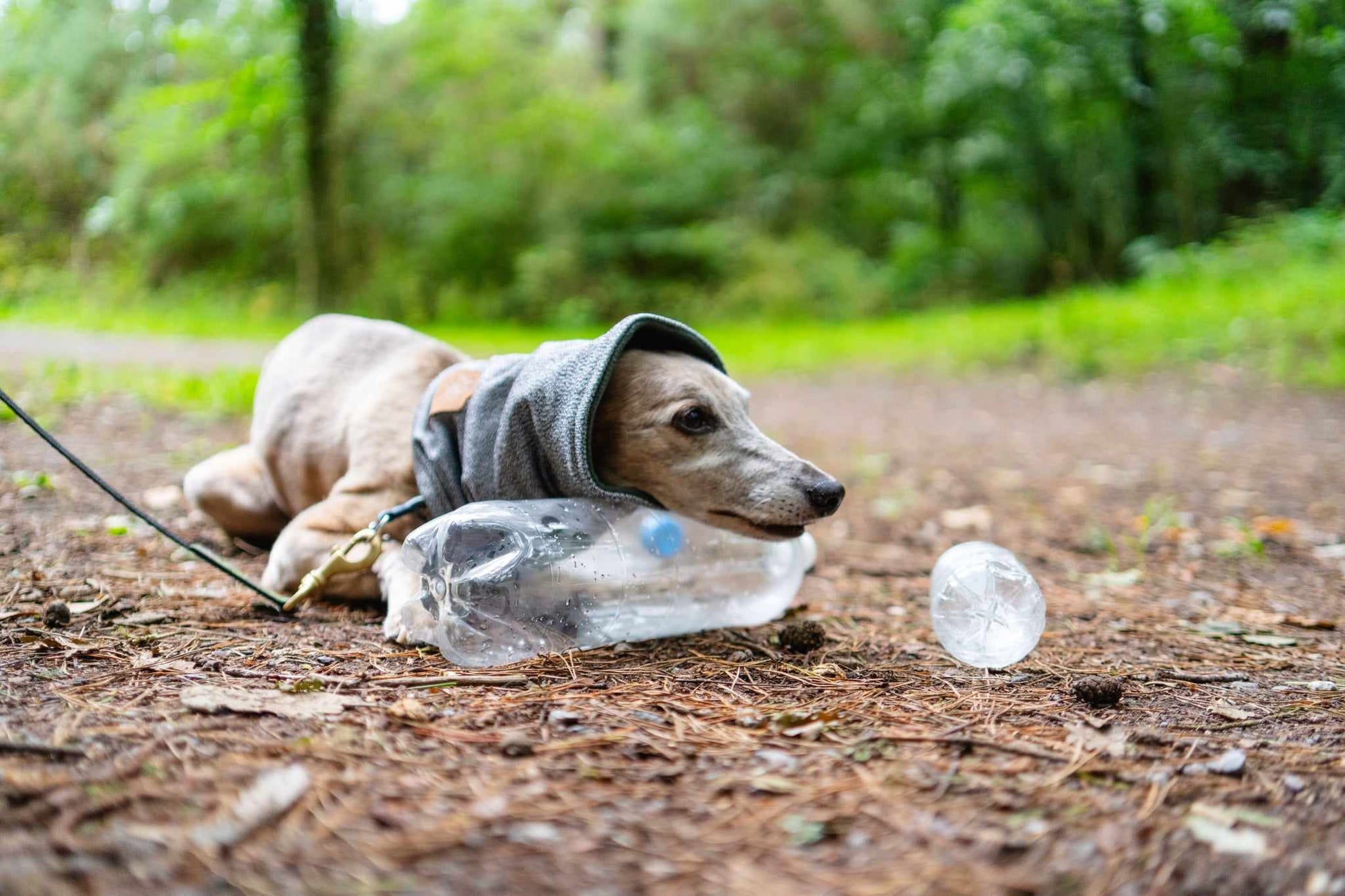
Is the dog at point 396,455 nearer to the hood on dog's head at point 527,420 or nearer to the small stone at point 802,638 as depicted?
the hood on dog's head at point 527,420

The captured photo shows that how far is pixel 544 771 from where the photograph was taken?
5.59 ft

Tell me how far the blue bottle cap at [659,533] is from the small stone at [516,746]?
3.29ft

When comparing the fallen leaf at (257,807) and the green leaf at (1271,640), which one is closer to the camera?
the fallen leaf at (257,807)

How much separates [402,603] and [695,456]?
35.9 inches

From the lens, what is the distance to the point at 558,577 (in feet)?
8.61

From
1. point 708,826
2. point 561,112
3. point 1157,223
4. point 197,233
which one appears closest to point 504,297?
point 561,112

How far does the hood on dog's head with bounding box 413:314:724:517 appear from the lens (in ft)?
8.30

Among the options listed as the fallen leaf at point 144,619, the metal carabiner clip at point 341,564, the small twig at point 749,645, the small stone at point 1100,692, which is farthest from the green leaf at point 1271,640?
the fallen leaf at point 144,619

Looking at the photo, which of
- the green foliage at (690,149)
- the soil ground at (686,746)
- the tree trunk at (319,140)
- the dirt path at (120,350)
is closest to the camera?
the soil ground at (686,746)

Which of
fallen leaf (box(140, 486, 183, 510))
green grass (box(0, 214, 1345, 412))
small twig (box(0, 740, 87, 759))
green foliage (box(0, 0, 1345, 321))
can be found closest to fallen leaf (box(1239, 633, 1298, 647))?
small twig (box(0, 740, 87, 759))

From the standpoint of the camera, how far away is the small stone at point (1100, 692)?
2.18m

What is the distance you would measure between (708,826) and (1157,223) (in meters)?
16.9

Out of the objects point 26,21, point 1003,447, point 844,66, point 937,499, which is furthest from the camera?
point 844,66

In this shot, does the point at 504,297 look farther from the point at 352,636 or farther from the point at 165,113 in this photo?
the point at 352,636
